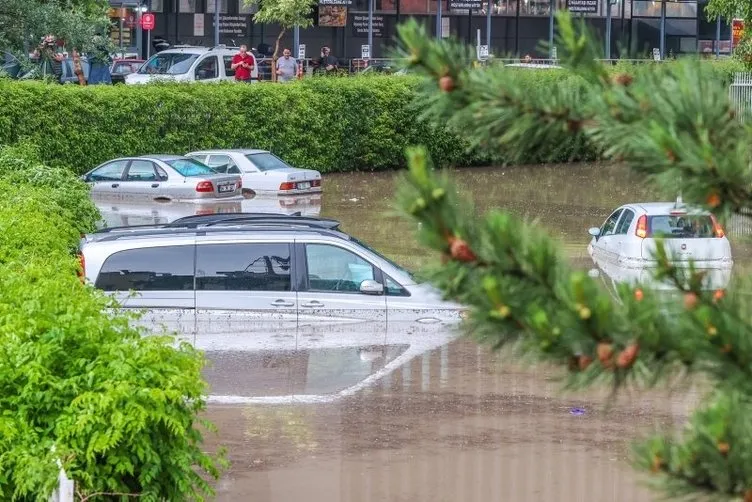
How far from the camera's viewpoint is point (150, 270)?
16.5 meters

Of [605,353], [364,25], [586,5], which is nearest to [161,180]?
[605,353]

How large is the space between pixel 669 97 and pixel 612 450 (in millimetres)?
8633

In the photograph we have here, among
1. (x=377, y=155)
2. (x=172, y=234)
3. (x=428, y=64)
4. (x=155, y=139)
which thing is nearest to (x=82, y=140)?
(x=155, y=139)

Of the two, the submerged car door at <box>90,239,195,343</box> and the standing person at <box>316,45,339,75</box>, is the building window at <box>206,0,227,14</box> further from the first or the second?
the submerged car door at <box>90,239,195,343</box>

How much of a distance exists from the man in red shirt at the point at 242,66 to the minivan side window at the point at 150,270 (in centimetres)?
2366

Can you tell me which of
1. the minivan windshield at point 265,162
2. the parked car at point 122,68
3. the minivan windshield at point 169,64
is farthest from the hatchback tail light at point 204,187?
the parked car at point 122,68

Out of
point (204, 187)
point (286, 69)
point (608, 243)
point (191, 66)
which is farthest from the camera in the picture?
point (286, 69)

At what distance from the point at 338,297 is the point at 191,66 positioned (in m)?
25.2

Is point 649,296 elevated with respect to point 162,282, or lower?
elevated

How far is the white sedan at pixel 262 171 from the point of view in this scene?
32562 millimetres

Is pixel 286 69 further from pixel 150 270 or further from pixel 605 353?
pixel 605 353

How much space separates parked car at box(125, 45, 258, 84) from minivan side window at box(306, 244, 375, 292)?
79.8 ft

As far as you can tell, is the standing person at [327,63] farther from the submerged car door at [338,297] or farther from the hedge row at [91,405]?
the hedge row at [91,405]

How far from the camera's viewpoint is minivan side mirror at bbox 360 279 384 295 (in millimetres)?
16969
